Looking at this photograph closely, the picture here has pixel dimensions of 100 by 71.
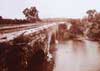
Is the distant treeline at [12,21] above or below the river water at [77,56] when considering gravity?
above

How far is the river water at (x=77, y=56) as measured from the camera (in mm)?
1827

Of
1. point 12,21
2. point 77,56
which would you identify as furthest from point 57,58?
point 12,21

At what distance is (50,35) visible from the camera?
1880 millimetres

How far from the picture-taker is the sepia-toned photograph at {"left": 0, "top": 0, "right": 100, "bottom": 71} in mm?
1725

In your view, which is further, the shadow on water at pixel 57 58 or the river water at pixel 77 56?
the river water at pixel 77 56

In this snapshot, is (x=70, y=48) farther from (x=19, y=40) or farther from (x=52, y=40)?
(x=19, y=40)

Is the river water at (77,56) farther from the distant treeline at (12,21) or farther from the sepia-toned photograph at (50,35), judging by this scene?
the distant treeline at (12,21)

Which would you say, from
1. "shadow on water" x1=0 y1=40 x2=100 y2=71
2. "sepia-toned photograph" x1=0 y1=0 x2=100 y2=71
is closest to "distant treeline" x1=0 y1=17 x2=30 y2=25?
"sepia-toned photograph" x1=0 y1=0 x2=100 y2=71

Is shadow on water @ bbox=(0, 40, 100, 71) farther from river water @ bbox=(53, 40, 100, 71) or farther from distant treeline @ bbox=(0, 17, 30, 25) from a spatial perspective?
distant treeline @ bbox=(0, 17, 30, 25)

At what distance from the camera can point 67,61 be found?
72.8 inches

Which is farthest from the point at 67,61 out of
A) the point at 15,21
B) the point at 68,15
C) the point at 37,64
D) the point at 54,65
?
the point at 15,21

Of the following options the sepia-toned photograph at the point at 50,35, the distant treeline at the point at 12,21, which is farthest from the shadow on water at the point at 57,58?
the distant treeline at the point at 12,21

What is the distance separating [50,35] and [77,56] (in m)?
0.25

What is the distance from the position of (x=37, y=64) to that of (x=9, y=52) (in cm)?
22
